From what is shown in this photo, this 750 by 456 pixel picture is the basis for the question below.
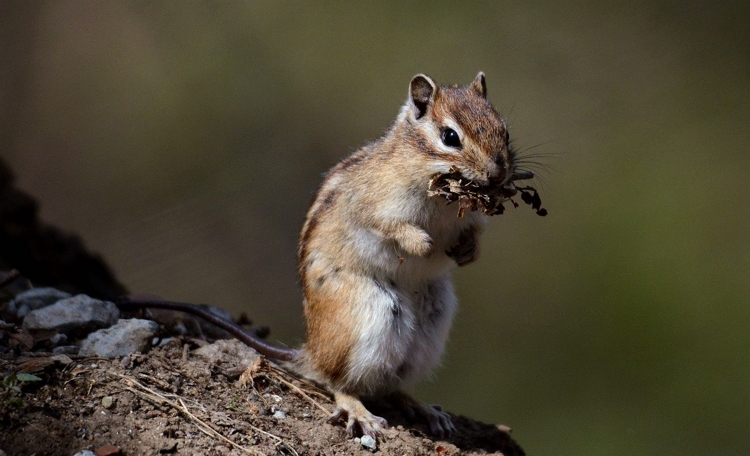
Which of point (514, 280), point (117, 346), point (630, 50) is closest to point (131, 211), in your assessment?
point (117, 346)

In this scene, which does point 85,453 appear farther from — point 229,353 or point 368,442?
point 368,442

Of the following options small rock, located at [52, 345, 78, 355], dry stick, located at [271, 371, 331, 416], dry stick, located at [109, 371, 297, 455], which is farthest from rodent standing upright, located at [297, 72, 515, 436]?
small rock, located at [52, 345, 78, 355]

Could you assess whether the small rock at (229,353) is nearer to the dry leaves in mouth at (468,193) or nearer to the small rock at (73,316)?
the small rock at (73,316)

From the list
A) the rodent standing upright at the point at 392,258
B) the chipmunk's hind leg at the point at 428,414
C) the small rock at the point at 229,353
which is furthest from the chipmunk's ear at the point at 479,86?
the small rock at the point at 229,353

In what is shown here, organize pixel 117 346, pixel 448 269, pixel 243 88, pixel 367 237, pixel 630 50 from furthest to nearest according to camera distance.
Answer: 1. pixel 630 50
2. pixel 243 88
3. pixel 448 269
4. pixel 367 237
5. pixel 117 346

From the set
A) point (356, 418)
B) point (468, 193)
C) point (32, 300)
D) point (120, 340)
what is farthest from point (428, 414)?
point (32, 300)

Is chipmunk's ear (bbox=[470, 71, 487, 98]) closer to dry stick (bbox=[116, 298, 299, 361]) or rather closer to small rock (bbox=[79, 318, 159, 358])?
dry stick (bbox=[116, 298, 299, 361])

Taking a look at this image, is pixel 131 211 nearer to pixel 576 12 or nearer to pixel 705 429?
pixel 576 12
